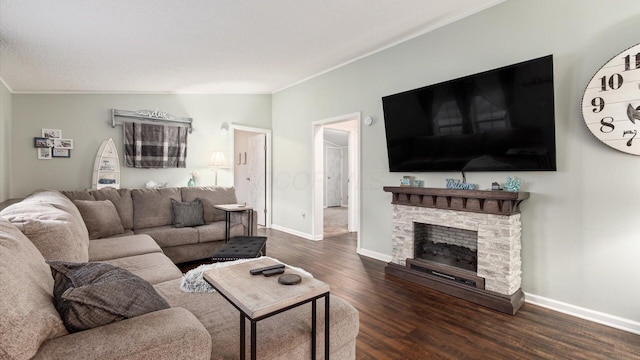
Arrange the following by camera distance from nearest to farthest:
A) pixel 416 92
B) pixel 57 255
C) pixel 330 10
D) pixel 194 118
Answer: pixel 57 255, pixel 330 10, pixel 416 92, pixel 194 118

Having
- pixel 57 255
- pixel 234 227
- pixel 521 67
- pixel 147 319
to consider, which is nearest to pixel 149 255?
pixel 57 255

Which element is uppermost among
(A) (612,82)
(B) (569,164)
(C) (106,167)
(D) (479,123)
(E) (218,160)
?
(A) (612,82)

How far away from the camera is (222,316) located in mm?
1432

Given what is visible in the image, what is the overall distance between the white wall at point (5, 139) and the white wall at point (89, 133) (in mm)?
103

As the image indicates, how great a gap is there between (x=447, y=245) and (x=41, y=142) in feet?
17.8

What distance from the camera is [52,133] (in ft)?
13.5

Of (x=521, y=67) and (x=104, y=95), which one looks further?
(x=104, y=95)

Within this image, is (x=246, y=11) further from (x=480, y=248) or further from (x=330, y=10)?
(x=480, y=248)

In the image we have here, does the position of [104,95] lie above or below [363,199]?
above

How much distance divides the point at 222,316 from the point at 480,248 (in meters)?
2.29

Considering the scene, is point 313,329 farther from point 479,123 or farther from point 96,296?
point 479,123

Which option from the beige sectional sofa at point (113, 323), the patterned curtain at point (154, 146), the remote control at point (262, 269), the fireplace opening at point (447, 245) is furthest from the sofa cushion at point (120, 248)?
the fireplace opening at point (447, 245)

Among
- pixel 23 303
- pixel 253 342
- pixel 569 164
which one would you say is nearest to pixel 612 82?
pixel 569 164

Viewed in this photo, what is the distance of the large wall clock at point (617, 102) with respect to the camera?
2.08 metres
